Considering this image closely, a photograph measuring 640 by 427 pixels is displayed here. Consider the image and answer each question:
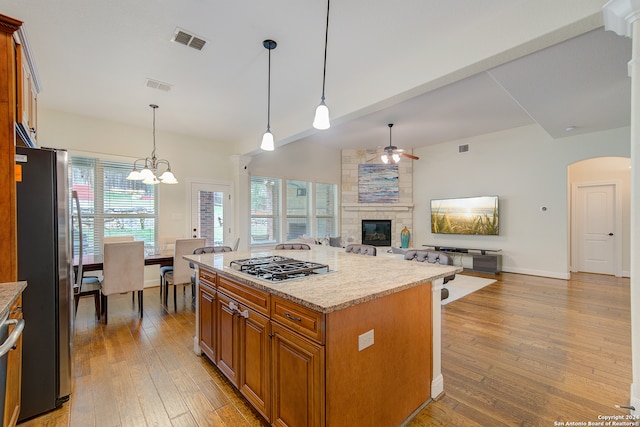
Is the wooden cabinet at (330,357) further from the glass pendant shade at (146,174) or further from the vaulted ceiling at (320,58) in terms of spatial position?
the glass pendant shade at (146,174)

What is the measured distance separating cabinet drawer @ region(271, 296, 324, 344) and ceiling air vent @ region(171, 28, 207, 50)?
98.3 inches

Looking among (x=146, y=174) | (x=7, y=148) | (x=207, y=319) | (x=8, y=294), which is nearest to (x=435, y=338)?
(x=207, y=319)

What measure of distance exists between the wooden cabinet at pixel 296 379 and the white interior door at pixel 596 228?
7828mm

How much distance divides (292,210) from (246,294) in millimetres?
5456

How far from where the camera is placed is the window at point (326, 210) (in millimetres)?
7852

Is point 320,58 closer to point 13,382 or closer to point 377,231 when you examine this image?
point 13,382

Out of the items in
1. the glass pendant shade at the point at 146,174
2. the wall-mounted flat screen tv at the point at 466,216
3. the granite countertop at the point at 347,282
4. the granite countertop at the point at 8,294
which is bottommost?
the granite countertop at the point at 347,282

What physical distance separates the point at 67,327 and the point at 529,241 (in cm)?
Answer: 762

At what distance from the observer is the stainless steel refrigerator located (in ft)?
6.07

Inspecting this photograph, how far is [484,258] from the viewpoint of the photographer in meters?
6.36

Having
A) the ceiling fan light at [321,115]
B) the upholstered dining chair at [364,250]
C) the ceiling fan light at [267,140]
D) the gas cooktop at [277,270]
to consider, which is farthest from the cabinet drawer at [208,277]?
the upholstered dining chair at [364,250]

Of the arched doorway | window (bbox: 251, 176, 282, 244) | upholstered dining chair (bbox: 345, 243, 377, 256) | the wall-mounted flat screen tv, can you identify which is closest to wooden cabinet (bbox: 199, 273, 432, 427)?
upholstered dining chair (bbox: 345, 243, 377, 256)

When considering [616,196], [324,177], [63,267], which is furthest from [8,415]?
[616,196]

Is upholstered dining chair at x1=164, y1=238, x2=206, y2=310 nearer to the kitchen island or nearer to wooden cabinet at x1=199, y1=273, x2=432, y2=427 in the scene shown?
the kitchen island
